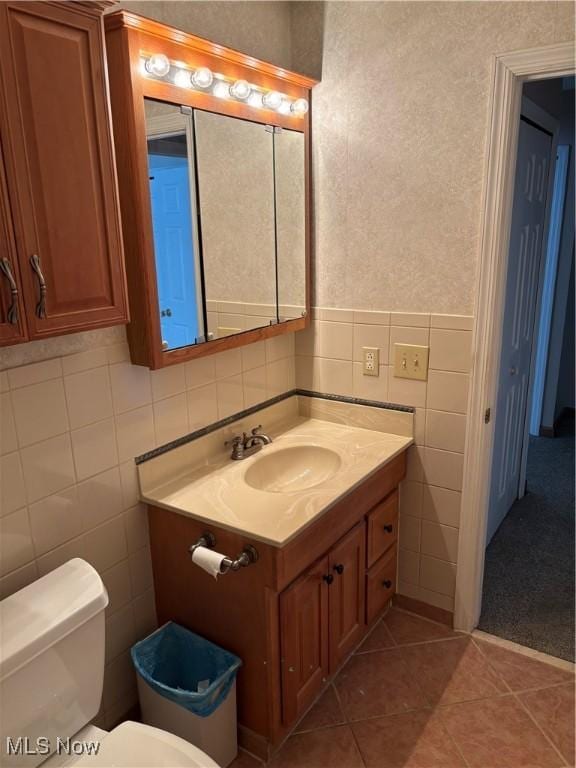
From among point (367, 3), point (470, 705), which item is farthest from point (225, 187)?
point (470, 705)

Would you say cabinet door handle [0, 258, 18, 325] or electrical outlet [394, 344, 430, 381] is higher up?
cabinet door handle [0, 258, 18, 325]

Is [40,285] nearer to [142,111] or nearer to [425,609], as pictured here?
[142,111]

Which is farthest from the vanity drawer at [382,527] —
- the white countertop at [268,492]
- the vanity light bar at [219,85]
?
the vanity light bar at [219,85]

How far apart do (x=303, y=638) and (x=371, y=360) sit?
1.05m

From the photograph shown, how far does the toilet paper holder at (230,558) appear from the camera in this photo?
1.57m

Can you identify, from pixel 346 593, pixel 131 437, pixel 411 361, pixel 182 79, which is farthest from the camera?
pixel 411 361

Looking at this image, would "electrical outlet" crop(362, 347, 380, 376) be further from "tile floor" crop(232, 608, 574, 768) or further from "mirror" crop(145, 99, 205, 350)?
"tile floor" crop(232, 608, 574, 768)

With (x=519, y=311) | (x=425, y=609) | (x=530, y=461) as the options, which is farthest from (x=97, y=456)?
(x=530, y=461)

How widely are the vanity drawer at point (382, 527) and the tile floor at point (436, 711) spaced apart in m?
0.38

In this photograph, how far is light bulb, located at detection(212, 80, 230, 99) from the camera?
1.76 m

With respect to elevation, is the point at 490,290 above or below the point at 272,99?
below

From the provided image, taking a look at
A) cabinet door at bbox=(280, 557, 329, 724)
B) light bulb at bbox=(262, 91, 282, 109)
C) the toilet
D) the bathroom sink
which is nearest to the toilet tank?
the toilet

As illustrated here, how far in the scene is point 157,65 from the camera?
1.52 m

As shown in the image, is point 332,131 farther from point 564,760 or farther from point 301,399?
point 564,760
